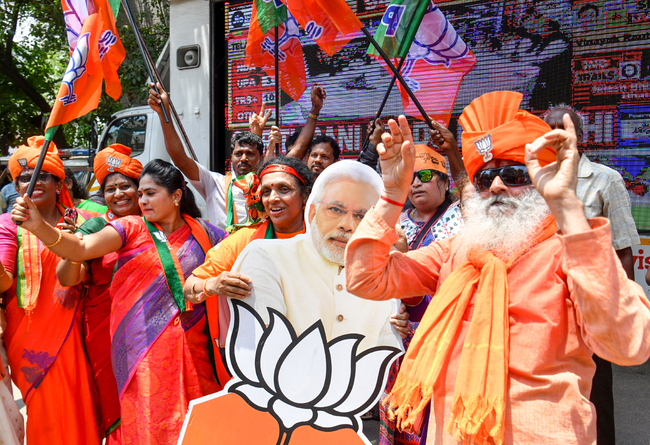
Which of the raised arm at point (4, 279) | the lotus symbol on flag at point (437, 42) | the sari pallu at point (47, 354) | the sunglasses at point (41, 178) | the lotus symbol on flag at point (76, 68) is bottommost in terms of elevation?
the sari pallu at point (47, 354)

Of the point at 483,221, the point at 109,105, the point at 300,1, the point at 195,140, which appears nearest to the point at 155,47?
the point at 109,105

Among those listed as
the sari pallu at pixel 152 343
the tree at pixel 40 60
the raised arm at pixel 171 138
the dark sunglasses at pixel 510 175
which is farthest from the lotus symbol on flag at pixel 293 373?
the tree at pixel 40 60

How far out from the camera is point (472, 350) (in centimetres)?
151

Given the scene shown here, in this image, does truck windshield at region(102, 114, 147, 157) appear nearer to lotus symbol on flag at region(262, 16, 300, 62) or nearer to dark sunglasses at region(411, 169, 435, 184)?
lotus symbol on flag at region(262, 16, 300, 62)

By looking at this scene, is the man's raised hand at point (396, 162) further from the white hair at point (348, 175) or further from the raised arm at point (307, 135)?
the raised arm at point (307, 135)

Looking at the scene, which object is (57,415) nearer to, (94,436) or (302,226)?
(94,436)

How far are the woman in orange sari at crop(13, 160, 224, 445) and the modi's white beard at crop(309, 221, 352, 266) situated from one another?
34.1 inches

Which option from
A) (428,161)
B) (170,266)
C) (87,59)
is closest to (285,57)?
(87,59)

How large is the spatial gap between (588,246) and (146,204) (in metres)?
2.25

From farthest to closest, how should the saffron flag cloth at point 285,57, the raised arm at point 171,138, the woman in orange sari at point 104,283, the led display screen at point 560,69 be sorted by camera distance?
the led display screen at point 560,69
the saffron flag cloth at point 285,57
the raised arm at point 171,138
the woman in orange sari at point 104,283

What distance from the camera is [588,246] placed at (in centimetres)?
128

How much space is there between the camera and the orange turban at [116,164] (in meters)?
3.29

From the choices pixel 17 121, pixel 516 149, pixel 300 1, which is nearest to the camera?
pixel 516 149

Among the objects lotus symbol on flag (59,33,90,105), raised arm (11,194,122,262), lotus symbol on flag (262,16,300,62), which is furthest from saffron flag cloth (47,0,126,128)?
lotus symbol on flag (262,16,300,62)
